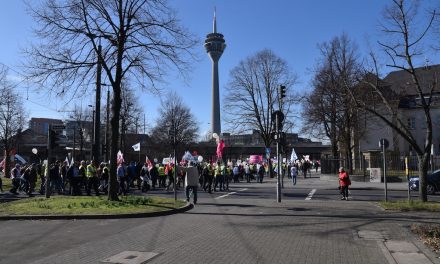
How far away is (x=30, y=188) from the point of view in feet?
79.2

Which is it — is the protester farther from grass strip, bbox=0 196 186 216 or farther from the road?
the road

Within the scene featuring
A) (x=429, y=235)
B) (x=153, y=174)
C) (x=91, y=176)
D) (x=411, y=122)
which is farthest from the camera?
(x=411, y=122)

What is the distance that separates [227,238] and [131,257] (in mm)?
2787

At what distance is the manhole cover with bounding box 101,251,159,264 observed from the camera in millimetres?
8039

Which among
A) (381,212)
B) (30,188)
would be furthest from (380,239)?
(30,188)

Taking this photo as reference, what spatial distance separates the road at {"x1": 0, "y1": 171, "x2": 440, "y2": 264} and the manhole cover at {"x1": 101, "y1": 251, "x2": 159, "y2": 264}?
0.7 inches

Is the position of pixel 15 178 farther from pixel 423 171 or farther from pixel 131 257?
pixel 423 171

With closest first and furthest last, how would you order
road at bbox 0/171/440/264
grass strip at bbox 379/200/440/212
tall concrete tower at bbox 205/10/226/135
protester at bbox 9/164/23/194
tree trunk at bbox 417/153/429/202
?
road at bbox 0/171/440/264
grass strip at bbox 379/200/440/212
tree trunk at bbox 417/153/429/202
protester at bbox 9/164/23/194
tall concrete tower at bbox 205/10/226/135

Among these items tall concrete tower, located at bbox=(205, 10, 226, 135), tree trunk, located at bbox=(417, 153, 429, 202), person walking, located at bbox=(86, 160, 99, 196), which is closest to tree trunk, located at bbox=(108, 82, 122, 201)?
person walking, located at bbox=(86, 160, 99, 196)

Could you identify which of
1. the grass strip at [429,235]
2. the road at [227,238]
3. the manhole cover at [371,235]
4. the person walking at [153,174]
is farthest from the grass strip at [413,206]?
the person walking at [153,174]

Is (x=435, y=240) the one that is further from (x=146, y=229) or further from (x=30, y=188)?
(x=30, y=188)

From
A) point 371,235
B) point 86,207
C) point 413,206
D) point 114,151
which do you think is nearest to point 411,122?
point 413,206

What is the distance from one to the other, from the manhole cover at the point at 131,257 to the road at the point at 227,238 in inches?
0.7

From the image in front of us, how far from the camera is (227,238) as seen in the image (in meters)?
10.5
